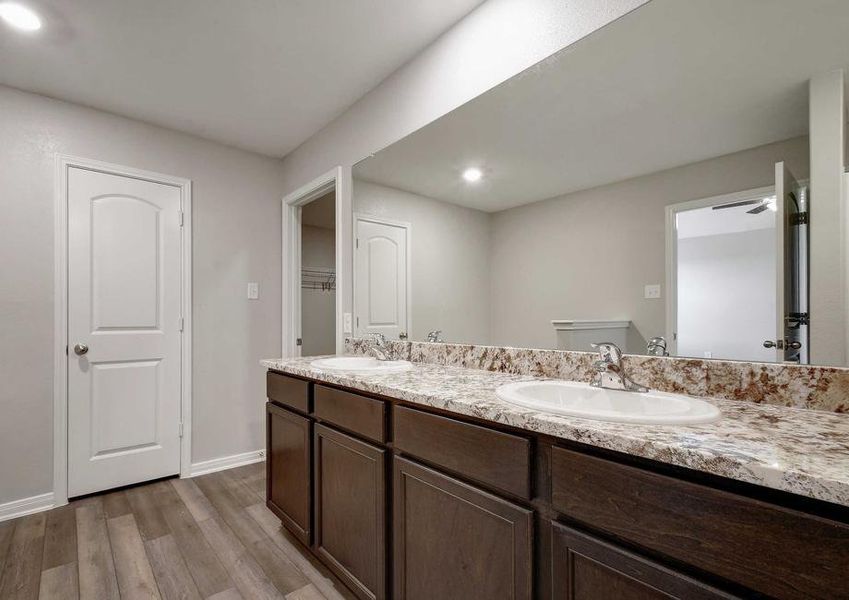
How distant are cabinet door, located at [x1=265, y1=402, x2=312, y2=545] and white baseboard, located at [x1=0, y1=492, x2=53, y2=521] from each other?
1344 mm

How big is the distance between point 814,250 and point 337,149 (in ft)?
7.78

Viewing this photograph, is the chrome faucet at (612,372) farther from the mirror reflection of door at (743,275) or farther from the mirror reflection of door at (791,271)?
the mirror reflection of door at (791,271)

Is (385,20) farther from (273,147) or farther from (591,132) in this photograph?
(273,147)

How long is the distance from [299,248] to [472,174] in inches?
75.5

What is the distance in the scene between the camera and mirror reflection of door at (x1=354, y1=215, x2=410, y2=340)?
2.19 meters

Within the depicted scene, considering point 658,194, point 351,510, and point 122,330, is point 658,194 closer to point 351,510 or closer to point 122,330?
point 351,510

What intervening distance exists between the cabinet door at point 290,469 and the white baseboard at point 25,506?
1.34 meters

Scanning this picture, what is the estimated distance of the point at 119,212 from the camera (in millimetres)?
2596

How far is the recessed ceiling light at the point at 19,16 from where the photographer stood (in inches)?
66.7

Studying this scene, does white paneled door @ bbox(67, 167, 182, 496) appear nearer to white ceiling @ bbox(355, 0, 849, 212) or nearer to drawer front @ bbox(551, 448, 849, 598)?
white ceiling @ bbox(355, 0, 849, 212)

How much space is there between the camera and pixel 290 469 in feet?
6.26

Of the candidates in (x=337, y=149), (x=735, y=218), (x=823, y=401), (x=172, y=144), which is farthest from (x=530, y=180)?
(x=172, y=144)

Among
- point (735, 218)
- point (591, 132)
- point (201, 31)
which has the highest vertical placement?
point (201, 31)

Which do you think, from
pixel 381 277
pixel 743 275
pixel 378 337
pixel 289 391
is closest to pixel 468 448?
pixel 743 275
